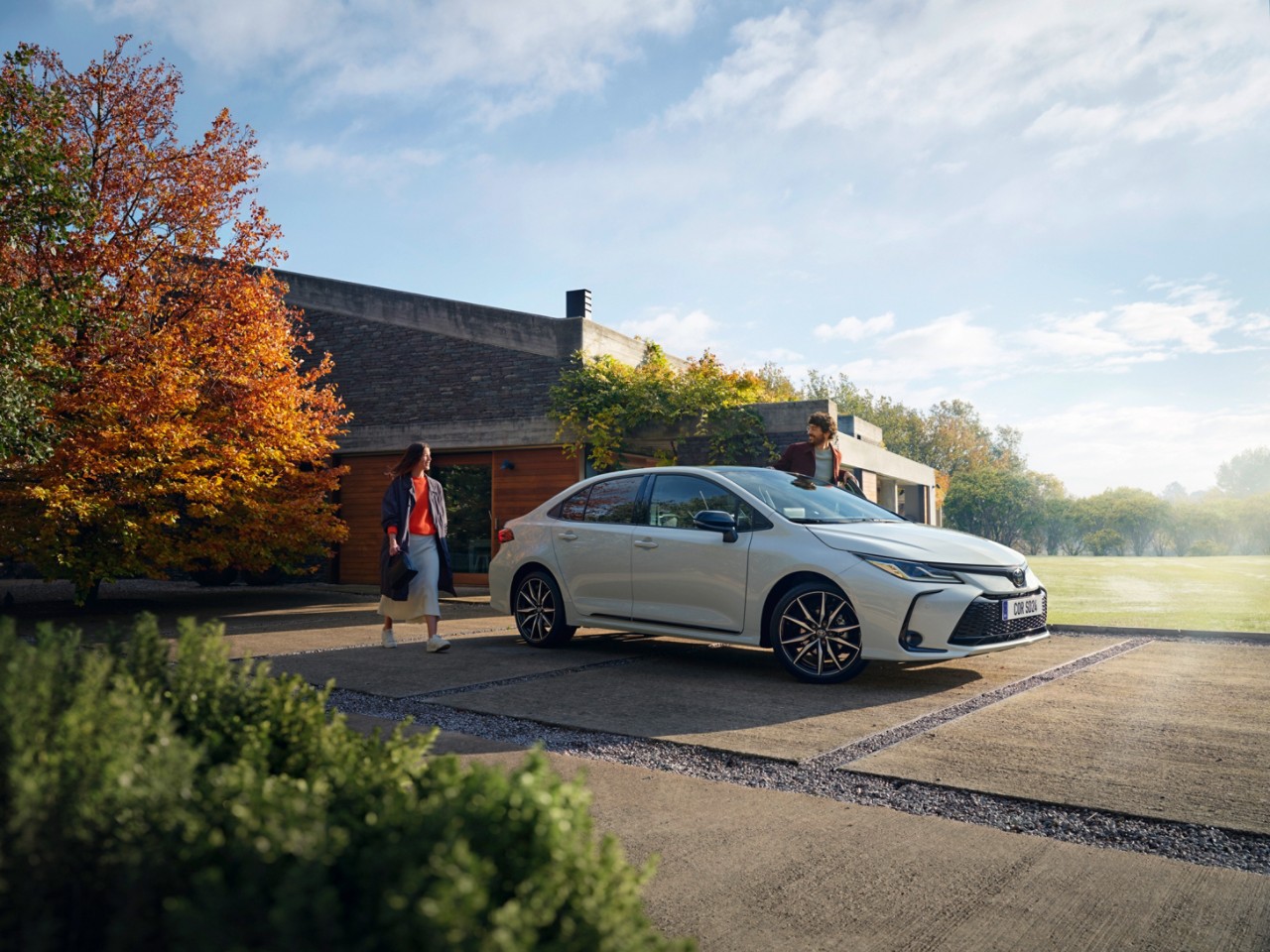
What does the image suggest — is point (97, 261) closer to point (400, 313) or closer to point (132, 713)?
point (400, 313)

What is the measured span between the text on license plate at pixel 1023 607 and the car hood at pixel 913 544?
275mm

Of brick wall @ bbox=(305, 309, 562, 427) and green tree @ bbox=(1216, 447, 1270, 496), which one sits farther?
green tree @ bbox=(1216, 447, 1270, 496)

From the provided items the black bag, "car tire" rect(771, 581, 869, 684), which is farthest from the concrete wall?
"car tire" rect(771, 581, 869, 684)

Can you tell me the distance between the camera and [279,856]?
4.63 feet

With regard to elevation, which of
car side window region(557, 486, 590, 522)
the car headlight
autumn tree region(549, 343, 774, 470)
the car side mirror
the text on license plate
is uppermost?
autumn tree region(549, 343, 774, 470)

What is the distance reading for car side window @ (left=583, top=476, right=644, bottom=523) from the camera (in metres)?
8.20

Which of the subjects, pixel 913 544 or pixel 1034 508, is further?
pixel 1034 508

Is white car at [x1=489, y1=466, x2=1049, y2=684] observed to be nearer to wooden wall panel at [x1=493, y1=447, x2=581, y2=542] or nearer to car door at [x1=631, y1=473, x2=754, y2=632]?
car door at [x1=631, y1=473, x2=754, y2=632]

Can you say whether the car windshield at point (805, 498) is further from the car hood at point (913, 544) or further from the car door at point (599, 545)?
the car door at point (599, 545)

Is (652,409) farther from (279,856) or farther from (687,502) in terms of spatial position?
(279,856)

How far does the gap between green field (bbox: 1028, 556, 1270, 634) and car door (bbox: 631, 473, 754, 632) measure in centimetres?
497

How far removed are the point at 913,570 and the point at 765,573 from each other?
1.07 m

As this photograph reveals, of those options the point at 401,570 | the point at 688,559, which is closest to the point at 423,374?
the point at 401,570

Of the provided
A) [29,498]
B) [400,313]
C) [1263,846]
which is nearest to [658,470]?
[1263,846]
